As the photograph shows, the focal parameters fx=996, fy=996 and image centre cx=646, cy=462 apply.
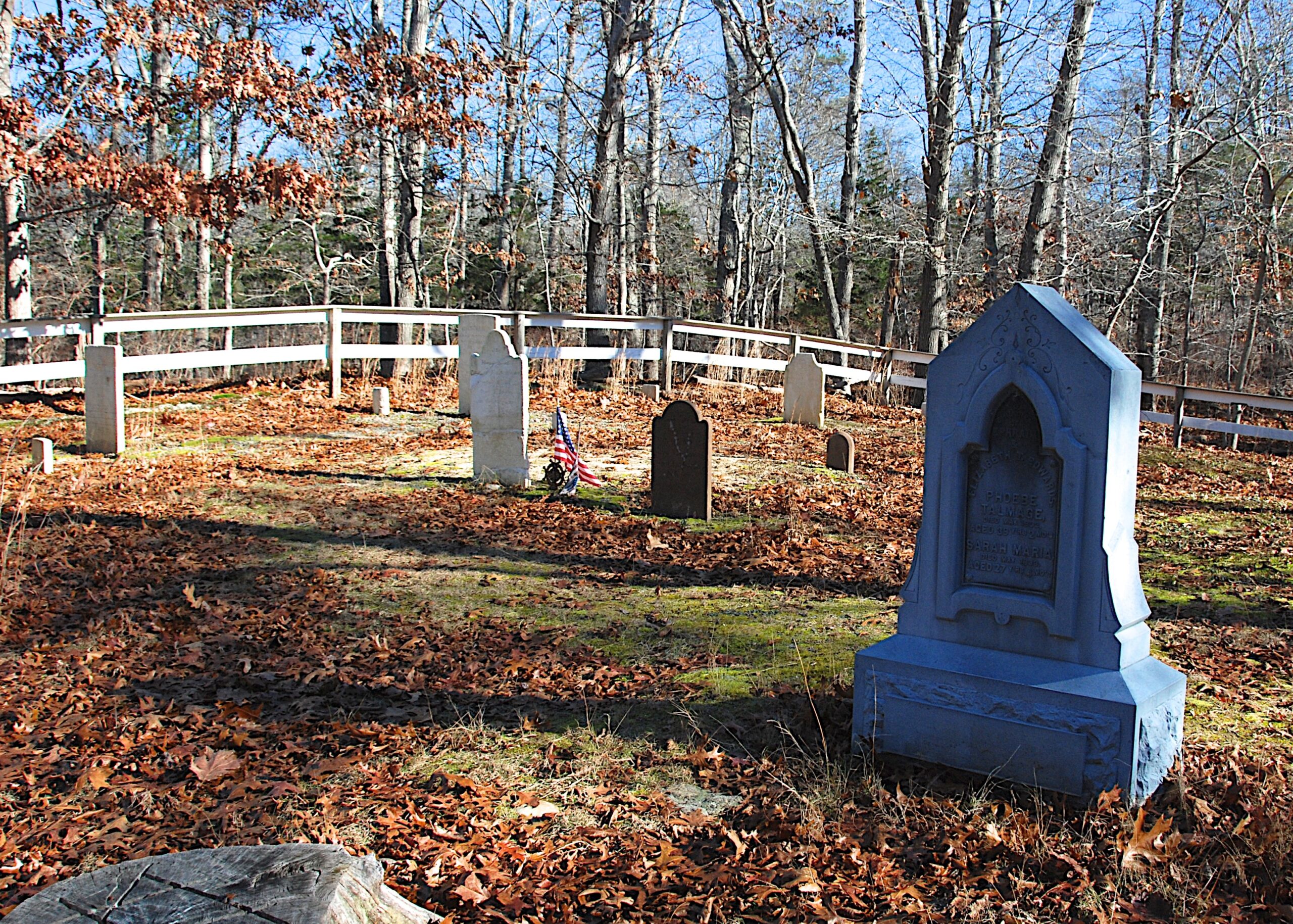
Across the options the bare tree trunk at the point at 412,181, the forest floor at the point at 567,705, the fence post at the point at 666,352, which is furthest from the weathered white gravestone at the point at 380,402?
the fence post at the point at 666,352

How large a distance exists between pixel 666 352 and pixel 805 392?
347 centimetres

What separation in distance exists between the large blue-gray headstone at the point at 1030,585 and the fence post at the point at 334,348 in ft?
42.4

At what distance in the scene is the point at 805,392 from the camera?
51.3ft

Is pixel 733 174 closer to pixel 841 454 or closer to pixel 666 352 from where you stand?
pixel 666 352

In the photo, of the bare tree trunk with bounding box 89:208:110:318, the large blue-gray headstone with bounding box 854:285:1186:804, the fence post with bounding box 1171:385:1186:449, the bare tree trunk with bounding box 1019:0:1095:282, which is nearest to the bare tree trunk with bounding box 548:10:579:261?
the bare tree trunk with bounding box 1019:0:1095:282

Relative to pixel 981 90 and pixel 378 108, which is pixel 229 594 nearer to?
pixel 378 108

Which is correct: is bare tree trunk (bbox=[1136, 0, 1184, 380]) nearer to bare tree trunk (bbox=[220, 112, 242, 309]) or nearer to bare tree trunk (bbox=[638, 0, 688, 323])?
bare tree trunk (bbox=[638, 0, 688, 323])

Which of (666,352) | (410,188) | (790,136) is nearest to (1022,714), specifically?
(666,352)

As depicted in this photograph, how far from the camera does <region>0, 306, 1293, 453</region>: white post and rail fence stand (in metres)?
11.6

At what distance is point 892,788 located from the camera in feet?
14.7

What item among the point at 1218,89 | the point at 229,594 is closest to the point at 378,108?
the point at 229,594

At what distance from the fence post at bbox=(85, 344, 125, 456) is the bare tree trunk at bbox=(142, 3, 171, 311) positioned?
29.0 feet

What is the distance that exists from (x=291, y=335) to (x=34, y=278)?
952 cm

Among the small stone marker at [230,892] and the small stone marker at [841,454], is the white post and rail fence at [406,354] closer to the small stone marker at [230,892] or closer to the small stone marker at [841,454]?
the small stone marker at [841,454]
